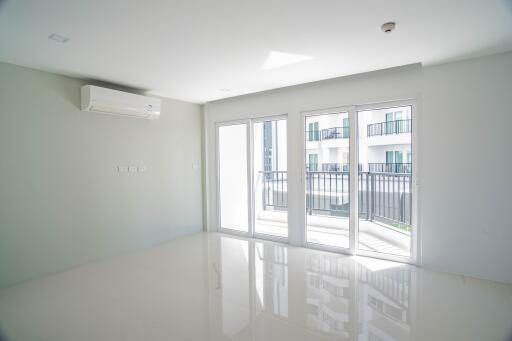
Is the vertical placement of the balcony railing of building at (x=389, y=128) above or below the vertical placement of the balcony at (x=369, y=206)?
above

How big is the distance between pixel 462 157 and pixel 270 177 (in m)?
3.00

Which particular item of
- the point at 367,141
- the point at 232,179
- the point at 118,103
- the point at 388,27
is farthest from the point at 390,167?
the point at 118,103

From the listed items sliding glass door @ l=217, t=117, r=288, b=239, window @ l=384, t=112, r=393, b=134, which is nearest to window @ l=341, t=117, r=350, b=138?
window @ l=384, t=112, r=393, b=134

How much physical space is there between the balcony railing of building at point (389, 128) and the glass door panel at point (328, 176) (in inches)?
13.5

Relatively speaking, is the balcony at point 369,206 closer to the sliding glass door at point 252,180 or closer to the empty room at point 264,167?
the empty room at point 264,167

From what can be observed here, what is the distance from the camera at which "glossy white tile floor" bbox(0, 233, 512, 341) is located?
89.4 inches

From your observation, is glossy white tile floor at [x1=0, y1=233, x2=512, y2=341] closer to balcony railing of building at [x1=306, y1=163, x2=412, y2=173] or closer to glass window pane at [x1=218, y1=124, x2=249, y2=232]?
balcony railing of building at [x1=306, y1=163, x2=412, y2=173]

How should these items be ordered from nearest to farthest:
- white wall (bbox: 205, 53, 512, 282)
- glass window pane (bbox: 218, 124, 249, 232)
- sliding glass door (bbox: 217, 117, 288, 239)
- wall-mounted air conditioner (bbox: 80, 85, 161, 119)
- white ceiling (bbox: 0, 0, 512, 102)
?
white ceiling (bbox: 0, 0, 512, 102)
white wall (bbox: 205, 53, 512, 282)
wall-mounted air conditioner (bbox: 80, 85, 161, 119)
sliding glass door (bbox: 217, 117, 288, 239)
glass window pane (bbox: 218, 124, 249, 232)

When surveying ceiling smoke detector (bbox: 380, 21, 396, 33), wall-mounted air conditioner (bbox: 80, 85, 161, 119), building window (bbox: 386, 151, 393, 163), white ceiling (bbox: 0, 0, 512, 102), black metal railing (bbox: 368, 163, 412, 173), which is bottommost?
black metal railing (bbox: 368, 163, 412, 173)

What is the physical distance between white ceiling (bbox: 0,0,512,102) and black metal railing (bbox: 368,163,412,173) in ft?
4.27

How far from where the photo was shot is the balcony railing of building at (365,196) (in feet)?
13.8

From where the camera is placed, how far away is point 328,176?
4.48m

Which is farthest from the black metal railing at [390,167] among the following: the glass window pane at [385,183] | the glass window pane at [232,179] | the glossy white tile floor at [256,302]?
the glass window pane at [232,179]

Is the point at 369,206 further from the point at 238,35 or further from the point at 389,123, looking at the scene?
the point at 238,35
